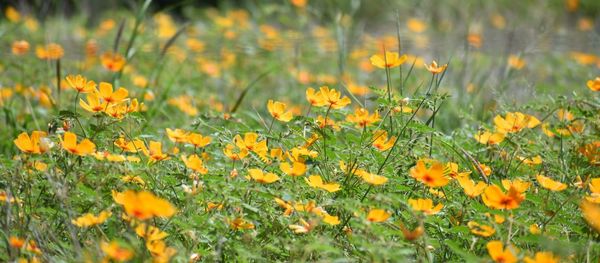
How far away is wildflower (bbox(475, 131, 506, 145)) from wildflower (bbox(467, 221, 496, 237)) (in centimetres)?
50

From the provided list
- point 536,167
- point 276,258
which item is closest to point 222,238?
point 276,258

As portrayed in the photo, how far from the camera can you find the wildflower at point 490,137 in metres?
2.11

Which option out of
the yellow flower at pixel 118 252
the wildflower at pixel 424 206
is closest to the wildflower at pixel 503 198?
the wildflower at pixel 424 206

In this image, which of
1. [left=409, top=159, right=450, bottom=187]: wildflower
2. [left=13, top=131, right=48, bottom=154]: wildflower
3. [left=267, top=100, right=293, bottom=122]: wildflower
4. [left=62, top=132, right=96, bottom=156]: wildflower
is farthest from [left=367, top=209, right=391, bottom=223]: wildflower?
[left=13, top=131, right=48, bottom=154]: wildflower

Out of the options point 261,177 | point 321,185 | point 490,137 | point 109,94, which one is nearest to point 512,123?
point 490,137

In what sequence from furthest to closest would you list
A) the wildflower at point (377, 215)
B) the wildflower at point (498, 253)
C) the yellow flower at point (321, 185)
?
1. the yellow flower at point (321, 185)
2. the wildflower at point (377, 215)
3. the wildflower at point (498, 253)

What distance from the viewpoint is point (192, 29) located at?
230 inches

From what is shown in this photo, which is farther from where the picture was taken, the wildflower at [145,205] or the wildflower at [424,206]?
the wildflower at [424,206]

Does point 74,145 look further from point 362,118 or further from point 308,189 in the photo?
point 362,118

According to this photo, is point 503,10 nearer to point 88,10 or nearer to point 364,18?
point 364,18

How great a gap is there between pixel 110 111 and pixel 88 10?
235 inches

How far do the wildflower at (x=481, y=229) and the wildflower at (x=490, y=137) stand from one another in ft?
1.63

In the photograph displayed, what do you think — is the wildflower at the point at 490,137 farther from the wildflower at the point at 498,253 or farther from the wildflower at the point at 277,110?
the wildflower at the point at 498,253

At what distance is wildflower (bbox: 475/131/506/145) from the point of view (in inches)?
82.9
